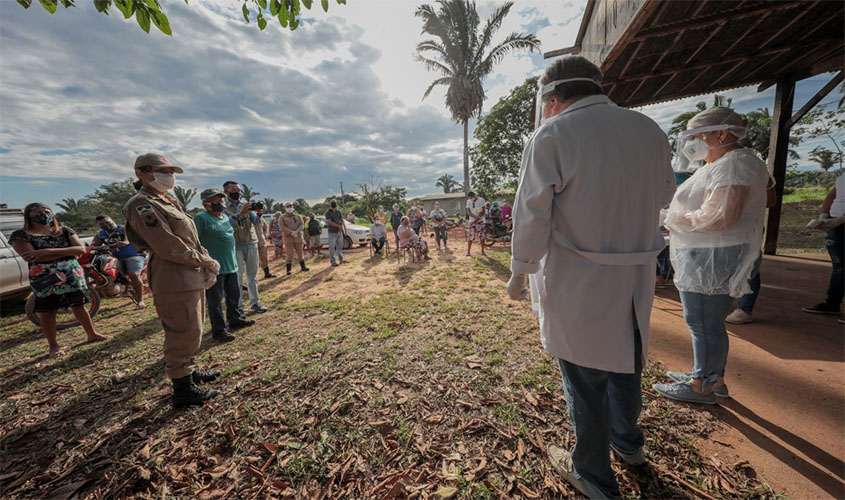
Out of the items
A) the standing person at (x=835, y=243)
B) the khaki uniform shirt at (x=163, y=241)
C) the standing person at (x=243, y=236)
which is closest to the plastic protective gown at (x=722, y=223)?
the standing person at (x=835, y=243)

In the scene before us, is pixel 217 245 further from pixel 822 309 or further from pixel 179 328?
pixel 822 309

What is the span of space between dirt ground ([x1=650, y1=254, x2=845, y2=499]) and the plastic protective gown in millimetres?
987

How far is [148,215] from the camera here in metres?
2.32

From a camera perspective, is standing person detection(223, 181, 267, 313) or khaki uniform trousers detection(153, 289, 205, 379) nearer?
khaki uniform trousers detection(153, 289, 205, 379)

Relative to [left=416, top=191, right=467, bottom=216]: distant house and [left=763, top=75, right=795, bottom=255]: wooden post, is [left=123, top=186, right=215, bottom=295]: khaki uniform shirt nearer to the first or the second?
[left=763, top=75, right=795, bottom=255]: wooden post

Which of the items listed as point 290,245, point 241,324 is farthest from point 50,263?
point 290,245

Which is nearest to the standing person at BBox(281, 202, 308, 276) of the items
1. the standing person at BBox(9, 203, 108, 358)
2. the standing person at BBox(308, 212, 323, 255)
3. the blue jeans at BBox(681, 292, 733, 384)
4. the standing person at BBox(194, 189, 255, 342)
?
the standing person at BBox(308, 212, 323, 255)

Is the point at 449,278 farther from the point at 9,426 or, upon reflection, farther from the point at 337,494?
the point at 9,426

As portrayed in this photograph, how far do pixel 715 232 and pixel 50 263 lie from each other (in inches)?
273

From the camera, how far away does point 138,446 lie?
2.15m

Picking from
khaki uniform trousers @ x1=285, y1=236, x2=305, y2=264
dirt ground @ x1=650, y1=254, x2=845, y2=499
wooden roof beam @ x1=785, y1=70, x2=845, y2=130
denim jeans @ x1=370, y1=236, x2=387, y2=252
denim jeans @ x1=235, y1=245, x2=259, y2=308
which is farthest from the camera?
denim jeans @ x1=370, y1=236, x2=387, y2=252

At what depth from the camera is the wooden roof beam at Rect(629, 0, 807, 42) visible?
3.41m

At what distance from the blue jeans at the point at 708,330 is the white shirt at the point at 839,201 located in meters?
3.27

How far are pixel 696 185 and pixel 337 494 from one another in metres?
3.26
